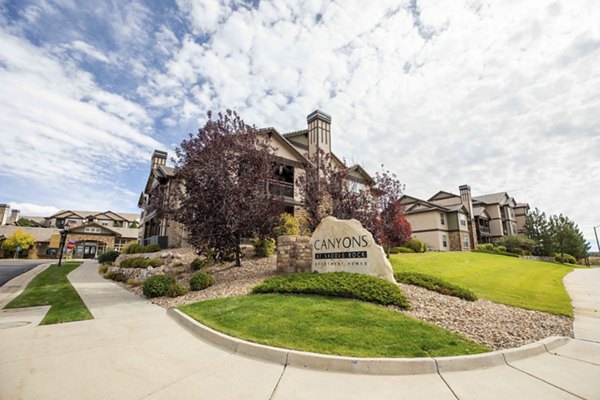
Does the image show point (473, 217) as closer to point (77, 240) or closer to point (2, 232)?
point (77, 240)

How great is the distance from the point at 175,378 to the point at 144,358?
110 centimetres

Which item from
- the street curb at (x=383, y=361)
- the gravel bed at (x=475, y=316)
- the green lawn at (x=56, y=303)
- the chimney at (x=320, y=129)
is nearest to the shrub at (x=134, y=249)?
the green lawn at (x=56, y=303)

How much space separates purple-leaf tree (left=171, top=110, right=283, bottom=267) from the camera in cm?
1134

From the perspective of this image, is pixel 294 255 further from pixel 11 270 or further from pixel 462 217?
pixel 462 217

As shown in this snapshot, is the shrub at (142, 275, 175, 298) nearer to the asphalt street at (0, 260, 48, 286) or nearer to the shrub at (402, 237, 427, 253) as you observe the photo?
the asphalt street at (0, 260, 48, 286)

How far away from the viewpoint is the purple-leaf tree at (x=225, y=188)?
1134 centimetres

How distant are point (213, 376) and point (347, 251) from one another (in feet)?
21.3

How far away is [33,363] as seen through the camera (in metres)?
4.26

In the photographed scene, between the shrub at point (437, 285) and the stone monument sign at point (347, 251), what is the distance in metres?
1.30

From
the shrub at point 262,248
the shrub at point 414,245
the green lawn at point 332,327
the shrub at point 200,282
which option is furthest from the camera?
the shrub at point 414,245

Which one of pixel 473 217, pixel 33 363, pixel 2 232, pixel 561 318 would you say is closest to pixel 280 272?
pixel 33 363

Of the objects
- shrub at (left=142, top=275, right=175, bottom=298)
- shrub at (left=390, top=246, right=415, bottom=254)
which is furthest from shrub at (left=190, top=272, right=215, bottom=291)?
shrub at (left=390, top=246, right=415, bottom=254)

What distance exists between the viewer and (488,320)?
21.0 feet

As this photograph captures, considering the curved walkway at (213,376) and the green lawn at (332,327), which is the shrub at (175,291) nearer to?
the green lawn at (332,327)
